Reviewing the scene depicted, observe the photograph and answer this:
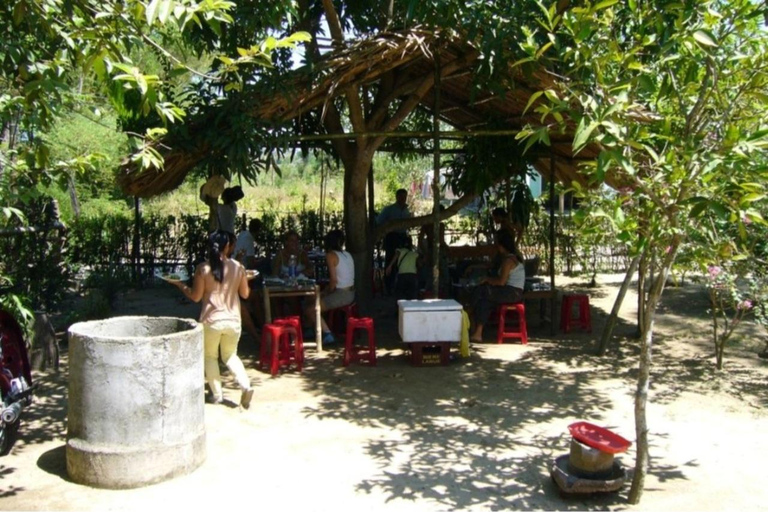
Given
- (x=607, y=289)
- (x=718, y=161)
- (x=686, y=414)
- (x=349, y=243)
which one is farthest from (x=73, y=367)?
(x=607, y=289)

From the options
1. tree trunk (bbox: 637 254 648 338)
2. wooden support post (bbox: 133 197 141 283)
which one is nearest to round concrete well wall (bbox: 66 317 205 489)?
tree trunk (bbox: 637 254 648 338)

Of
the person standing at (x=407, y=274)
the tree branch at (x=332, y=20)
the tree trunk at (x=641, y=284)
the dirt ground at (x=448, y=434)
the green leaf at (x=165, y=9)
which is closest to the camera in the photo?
the green leaf at (x=165, y=9)

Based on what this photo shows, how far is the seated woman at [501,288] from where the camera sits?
8953mm

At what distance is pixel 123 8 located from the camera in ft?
16.2

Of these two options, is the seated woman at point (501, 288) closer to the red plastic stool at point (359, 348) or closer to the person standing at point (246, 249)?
the red plastic stool at point (359, 348)

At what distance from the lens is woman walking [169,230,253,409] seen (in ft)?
20.8

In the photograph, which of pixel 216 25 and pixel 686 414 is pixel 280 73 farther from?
pixel 686 414

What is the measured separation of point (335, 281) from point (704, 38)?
545 centimetres

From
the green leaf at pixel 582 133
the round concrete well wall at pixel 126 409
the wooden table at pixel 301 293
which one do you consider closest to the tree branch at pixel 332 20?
the wooden table at pixel 301 293

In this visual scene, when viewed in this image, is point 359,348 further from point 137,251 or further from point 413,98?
point 137,251

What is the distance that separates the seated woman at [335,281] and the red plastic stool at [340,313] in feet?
0.23

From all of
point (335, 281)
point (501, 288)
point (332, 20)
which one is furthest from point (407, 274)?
point (332, 20)

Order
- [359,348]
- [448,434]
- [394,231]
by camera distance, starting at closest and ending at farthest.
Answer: [448,434], [359,348], [394,231]

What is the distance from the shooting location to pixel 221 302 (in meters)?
6.36
